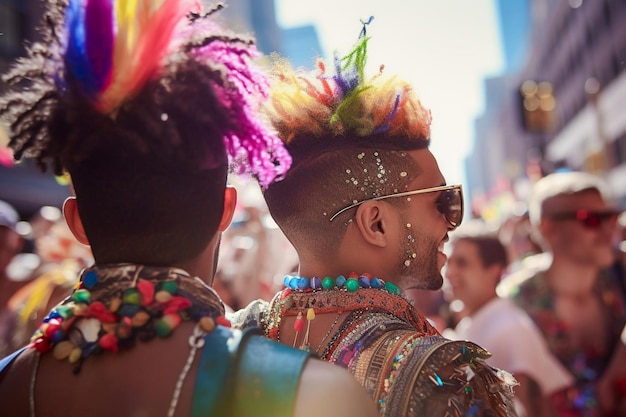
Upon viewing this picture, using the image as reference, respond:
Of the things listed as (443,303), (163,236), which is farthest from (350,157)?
(443,303)

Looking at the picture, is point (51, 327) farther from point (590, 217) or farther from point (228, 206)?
point (590, 217)

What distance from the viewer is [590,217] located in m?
4.57

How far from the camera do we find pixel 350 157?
2.20m

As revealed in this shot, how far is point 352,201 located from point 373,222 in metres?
0.10

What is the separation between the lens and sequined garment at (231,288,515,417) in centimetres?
171

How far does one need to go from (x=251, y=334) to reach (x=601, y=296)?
4017mm

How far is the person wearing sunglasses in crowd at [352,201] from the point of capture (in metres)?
2.11

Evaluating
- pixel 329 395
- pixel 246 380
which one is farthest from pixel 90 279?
pixel 329 395

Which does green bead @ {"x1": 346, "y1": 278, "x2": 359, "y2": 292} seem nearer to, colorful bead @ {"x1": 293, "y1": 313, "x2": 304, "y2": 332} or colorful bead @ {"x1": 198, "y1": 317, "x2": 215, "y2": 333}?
colorful bead @ {"x1": 293, "y1": 313, "x2": 304, "y2": 332}

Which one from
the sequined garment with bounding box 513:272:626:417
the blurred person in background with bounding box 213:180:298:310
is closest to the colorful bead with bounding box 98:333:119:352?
the sequined garment with bounding box 513:272:626:417

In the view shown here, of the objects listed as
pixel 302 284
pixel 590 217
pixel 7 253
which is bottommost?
pixel 590 217

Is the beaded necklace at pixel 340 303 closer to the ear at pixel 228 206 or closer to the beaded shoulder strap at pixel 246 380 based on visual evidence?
the ear at pixel 228 206

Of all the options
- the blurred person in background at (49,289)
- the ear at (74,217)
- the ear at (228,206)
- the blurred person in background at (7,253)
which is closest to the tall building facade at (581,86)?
the blurred person in background at (49,289)

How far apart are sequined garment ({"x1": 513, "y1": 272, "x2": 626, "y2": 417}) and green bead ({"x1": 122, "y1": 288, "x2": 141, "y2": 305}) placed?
355 cm
